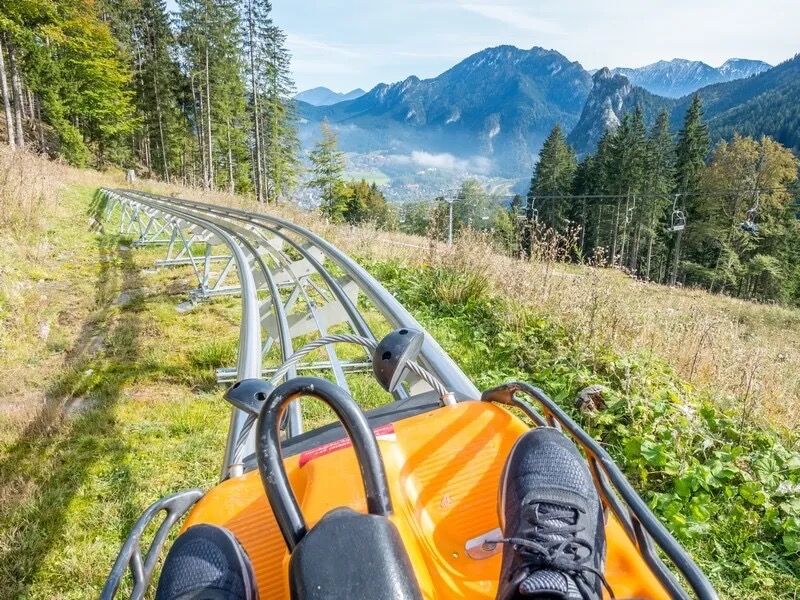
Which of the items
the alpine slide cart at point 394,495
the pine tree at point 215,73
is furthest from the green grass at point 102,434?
the pine tree at point 215,73

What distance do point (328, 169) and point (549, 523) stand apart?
5013 cm

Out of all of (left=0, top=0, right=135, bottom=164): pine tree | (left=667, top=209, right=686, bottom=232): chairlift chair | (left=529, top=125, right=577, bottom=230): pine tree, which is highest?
(left=0, top=0, right=135, bottom=164): pine tree

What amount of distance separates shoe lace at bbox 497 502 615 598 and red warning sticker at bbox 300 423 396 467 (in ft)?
1.35

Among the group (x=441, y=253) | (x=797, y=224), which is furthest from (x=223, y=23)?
(x=797, y=224)

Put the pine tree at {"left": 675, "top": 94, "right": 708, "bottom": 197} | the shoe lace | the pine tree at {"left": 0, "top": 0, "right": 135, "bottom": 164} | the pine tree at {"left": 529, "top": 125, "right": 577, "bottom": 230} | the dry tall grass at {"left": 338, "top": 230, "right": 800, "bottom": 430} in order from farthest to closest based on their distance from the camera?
the pine tree at {"left": 529, "top": 125, "right": 577, "bottom": 230} → the pine tree at {"left": 675, "top": 94, "right": 708, "bottom": 197} → the pine tree at {"left": 0, "top": 0, "right": 135, "bottom": 164} → the dry tall grass at {"left": 338, "top": 230, "right": 800, "bottom": 430} → the shoe lace

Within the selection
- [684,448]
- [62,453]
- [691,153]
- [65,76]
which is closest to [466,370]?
[684,448]

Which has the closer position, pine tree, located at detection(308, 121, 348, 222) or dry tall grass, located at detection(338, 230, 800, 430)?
dry tall grass, located at detection(338, 230, 800, 430)

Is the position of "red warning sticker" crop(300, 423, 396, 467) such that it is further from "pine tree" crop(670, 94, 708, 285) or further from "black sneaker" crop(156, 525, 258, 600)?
"pine tree" crop(670, 94, 708, 285)

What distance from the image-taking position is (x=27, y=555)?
218 centimetres

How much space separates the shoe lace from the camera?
3.40 feet

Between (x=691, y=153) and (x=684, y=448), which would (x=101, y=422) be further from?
(x=691, y=153)

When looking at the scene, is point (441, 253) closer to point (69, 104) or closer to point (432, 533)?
point (432, 533)

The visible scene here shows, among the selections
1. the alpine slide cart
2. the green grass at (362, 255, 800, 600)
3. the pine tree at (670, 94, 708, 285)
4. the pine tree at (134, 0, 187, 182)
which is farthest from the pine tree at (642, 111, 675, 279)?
the alpine slide cart

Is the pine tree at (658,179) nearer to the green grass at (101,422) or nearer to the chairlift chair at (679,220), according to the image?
the chairlift chair at (679,220)
